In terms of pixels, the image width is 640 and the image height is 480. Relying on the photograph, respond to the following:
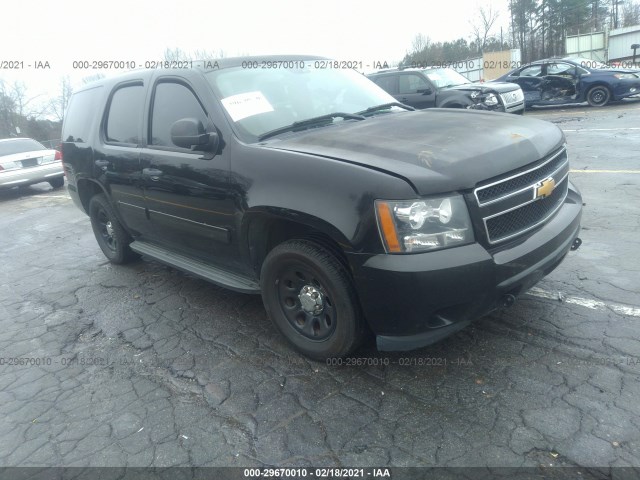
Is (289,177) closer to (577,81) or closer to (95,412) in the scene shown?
(95,412)

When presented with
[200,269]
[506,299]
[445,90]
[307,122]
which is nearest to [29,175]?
[445,90]

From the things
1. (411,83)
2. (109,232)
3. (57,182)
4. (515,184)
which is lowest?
(57,182)

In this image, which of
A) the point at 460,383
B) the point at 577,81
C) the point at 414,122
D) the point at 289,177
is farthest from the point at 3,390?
the point at 577,81

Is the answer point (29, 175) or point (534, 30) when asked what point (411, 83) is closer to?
point (29, 175)

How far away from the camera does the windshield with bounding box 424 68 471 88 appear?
514 inches

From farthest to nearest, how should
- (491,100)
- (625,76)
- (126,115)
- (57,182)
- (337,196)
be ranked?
(625,76)
(57,182)
(491,100)
(126,115)
(337,196)

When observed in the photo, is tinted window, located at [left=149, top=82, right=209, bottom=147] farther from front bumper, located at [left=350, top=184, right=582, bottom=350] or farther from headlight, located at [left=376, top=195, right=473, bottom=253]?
front bumper, located at [left=350, top=184, right=582, bottom=350]

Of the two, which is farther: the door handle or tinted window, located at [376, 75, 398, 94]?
tinted window, located at [376, 75, 398, 94]

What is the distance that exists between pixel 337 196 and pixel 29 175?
41.1 feet

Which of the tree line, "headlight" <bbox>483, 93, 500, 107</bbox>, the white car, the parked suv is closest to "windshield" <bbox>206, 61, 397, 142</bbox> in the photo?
the parked suv

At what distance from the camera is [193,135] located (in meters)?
3.49

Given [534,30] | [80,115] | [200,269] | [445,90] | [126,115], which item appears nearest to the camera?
[200,269]

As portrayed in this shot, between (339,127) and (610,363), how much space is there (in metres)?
2.30

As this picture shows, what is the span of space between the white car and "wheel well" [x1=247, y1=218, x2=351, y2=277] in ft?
37.3
